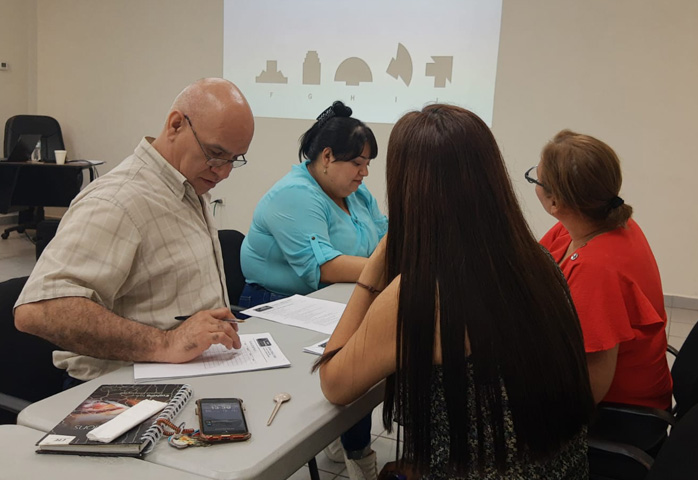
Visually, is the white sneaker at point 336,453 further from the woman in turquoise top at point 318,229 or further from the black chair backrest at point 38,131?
the black chair backrest at point 38,131

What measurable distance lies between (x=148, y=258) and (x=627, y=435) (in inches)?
51.7

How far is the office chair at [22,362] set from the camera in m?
1.54

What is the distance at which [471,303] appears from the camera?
103 cm

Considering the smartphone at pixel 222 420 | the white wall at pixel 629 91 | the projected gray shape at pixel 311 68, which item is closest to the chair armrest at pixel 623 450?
the smartphone at pixel 222 420

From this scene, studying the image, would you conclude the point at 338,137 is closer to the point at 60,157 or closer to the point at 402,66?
the point at 402,66

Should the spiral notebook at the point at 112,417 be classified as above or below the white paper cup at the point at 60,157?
below

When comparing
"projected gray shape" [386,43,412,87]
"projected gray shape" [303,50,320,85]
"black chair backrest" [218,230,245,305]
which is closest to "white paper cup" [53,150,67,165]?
"projected gray shape" [303,50,320,85]

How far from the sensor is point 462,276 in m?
1.03

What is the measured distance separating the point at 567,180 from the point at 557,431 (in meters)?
0.81

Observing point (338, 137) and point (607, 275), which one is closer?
point (607, 275)

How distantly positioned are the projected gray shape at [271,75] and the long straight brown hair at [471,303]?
4.80 meters

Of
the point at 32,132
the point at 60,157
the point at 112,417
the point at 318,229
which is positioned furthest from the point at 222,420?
→ the point at 32,132

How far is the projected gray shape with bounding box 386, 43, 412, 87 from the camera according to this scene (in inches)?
203

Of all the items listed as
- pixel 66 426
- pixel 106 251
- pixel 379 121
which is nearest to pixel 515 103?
pixel 379 121
